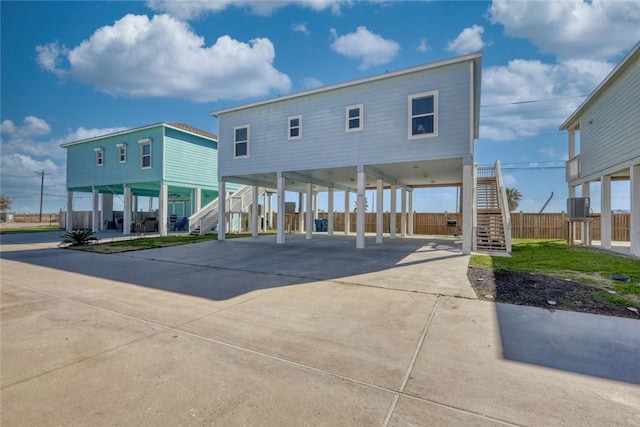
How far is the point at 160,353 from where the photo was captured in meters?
3.19

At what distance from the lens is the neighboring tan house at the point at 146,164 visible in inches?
732

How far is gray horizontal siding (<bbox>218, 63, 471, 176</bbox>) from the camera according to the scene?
34.1ft

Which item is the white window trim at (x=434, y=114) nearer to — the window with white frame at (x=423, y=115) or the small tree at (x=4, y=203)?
the window with white frame at (x=423, y=115)

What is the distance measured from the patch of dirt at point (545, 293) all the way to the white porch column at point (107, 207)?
28682 millimetres

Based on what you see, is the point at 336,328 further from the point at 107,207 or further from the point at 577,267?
the point at 107,207

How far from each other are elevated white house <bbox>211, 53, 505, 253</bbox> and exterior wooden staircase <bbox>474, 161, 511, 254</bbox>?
1.60 feet

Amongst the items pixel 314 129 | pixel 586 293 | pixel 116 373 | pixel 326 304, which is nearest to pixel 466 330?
pixel 326 304

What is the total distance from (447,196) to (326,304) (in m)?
23.2

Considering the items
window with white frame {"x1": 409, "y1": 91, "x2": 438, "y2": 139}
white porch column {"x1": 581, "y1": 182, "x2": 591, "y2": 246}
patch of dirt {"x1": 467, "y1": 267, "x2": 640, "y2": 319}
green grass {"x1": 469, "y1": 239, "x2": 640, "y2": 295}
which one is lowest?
patch of dirt {"x1": 467, "y1": 267, "x2": 640, "y2": 319}

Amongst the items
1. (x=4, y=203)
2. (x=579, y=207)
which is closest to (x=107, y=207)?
(x=579, y=207)

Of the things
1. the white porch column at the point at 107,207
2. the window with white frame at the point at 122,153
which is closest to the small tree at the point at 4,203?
the white porch column at the point at 107,207

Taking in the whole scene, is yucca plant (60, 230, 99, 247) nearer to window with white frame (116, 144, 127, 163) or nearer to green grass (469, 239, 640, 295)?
window with white frame (116, 144, 127, 163)

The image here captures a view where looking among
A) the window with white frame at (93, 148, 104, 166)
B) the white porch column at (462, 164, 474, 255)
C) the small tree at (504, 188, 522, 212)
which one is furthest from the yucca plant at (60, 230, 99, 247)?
the small tree at (504, 188, 522, 212)

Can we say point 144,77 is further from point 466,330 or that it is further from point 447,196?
point 447,196
